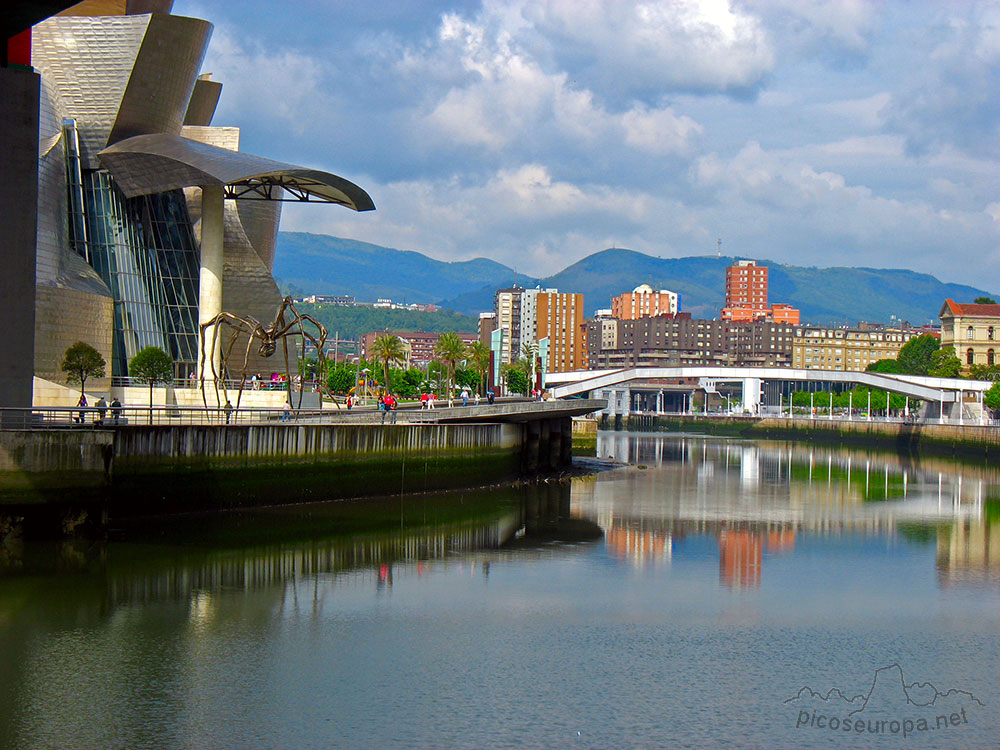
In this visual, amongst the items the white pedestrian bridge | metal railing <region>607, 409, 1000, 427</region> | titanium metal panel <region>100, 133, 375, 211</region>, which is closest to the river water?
titanium metal panel <region>100, 133, 375, 211</region>

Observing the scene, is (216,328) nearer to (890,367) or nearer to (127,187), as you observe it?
(127,187)

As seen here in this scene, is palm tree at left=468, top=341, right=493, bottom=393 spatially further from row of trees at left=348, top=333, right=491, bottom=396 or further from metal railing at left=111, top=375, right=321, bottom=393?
metal railing at left=111, top=375, right=321, bottom=393

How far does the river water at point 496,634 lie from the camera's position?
53.4 ft

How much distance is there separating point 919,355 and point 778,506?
115m

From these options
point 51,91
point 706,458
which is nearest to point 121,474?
point 51,91

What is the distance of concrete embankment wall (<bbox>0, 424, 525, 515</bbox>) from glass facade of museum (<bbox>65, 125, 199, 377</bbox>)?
1765cm

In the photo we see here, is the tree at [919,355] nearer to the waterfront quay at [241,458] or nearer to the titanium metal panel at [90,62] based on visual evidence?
the waterfront quay at [241,458]

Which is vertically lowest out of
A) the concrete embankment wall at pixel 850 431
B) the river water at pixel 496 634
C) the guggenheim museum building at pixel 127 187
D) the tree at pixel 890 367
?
the river water at pixel 496 634

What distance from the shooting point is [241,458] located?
33438 millimetres

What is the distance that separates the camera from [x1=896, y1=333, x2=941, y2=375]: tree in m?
149

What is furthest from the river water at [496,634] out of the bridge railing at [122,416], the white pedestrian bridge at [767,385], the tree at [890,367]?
the tree at [890,367]

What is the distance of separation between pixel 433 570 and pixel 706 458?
4671 centimetres

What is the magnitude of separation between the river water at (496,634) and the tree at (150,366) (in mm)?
14413

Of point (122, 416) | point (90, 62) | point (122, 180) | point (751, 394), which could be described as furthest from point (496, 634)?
point (751, 394)
